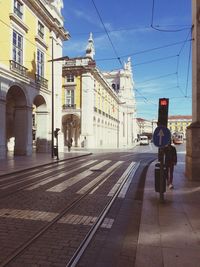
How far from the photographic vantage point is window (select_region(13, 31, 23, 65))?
2759 cm

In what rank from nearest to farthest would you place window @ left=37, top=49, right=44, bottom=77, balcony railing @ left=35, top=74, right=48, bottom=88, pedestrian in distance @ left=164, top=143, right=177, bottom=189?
pedestrian in distance @ left=164, top=143, right=177, bottom=189
balcony railing @ left=35, top=74, right=48, bottom=88
window @ left=37, top=49, right=44, bottom=77

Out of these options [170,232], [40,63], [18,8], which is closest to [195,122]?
[170,232]

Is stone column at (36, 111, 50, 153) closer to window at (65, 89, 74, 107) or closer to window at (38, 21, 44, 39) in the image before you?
window at (38, 21, 44, 39)

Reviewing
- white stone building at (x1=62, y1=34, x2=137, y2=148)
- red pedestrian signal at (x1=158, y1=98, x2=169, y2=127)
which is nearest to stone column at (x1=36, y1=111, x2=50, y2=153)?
white stone building at (x1=62, y1=34, x2=137, y2=148)

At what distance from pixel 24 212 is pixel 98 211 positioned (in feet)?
5.75

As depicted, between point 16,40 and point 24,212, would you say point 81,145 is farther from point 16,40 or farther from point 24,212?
point 24,212

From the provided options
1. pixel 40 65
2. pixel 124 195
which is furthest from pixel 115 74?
pixel 124 195

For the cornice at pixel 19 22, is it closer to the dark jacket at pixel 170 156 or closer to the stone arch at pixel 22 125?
the stone arch at pixel 22 125

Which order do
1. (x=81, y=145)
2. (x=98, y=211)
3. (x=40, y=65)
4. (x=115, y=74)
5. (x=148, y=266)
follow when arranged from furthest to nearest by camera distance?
(x=115, y=74), (x=81, y=145), (x=40, y=65), (x=98, y=211), (x=148, y=266)

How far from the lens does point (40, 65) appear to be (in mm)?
33125

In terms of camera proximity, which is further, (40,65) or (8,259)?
(40,65)

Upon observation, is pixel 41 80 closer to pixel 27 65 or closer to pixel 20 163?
pixel 27 65

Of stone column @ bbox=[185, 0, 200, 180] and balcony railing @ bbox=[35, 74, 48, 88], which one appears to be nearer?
stone column @ bbox=[185, 0, 200, 180]

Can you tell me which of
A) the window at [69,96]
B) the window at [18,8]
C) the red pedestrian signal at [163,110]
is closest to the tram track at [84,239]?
the red pedestrian signal at [163,110]
